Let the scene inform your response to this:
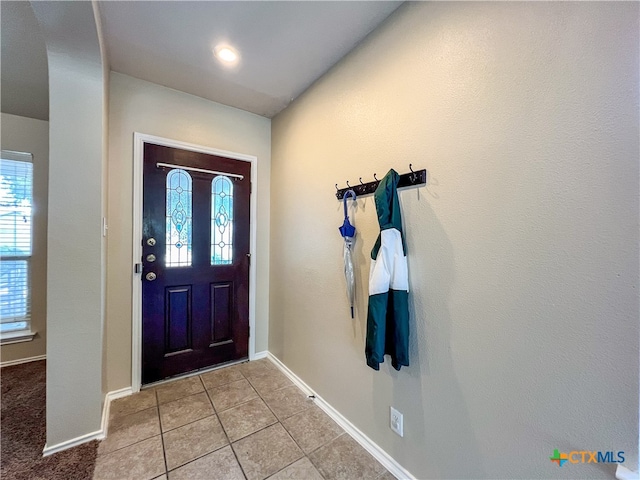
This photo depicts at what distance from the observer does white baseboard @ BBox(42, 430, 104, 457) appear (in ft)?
4.76

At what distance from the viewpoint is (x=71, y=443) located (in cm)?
150

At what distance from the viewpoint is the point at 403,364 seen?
1.26m

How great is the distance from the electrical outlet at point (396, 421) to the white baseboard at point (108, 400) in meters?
1.73

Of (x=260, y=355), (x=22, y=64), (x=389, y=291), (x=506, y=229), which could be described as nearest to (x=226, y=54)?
(x=22, y=64)

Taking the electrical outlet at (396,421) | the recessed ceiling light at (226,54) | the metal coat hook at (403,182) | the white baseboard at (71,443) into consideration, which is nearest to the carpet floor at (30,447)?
the white baseboard at (71,443)

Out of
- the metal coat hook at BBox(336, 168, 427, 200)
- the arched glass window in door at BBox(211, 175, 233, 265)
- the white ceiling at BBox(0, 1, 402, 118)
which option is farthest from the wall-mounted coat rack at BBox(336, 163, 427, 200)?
the arched glass window in door at BBox(211, 175, 233, 265)

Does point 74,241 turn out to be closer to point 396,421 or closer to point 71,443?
point 71,443

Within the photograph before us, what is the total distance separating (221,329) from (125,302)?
809 millimetres

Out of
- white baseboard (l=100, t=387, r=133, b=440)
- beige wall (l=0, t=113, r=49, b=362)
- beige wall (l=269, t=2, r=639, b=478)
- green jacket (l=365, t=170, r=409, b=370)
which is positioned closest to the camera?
beige wall (l=269, t=2, r=639, b=478)

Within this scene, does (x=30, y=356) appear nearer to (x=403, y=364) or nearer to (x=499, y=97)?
(x=403, y=364)

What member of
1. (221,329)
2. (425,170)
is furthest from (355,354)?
(221,329)

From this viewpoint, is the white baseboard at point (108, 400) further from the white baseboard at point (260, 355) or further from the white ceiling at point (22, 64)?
the white ceiling at point (22, 64)

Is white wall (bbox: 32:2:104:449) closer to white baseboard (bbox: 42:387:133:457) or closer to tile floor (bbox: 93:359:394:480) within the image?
white baseboard (bbox: 42:387:133:457)

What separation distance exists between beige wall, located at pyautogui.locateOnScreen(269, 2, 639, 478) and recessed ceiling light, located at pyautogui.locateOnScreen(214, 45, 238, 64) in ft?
2.63
